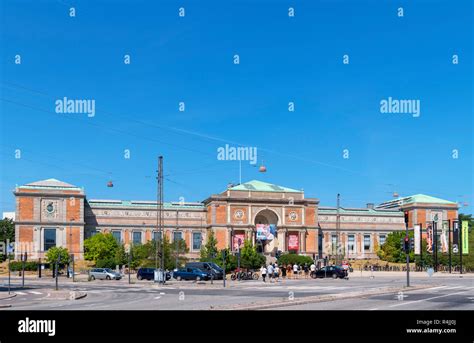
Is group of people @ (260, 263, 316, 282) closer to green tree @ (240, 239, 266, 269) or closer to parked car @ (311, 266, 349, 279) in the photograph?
parked car @ (311, 266, 349, 279)

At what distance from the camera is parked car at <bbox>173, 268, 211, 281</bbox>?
6731 centimetres

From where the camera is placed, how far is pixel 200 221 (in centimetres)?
14300

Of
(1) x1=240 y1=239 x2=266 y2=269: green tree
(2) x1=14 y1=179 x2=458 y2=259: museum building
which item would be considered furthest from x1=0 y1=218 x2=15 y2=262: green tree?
(1) x1=240 y1=239 x2=266 y2=269: green tree

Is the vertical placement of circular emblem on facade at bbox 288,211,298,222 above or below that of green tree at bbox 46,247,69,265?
above

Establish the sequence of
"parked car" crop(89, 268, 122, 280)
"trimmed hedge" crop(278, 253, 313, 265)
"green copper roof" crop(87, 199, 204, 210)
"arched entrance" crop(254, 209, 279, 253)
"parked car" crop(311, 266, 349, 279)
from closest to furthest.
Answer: "parked car" crop(311, 266, 349, 279) < "parked car" crop(89, 268, 122, 280) < "trimmed hedge" crop(278, 253, 313, 265) < "arched entrance" crop(254, 209, 279, 253) < "green copper roof" crop(87, 199, 204, 210)

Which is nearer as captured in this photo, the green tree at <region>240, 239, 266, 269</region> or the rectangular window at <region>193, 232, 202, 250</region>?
the green tree at <region>240, 239, 266, 269</region>

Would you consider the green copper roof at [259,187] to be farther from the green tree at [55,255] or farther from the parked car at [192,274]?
the parked car at [192,274]

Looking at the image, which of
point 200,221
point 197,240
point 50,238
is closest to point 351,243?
point 200,221

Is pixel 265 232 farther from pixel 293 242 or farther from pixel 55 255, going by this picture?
pixel 55 255

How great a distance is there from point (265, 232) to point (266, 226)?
1371 millimetres

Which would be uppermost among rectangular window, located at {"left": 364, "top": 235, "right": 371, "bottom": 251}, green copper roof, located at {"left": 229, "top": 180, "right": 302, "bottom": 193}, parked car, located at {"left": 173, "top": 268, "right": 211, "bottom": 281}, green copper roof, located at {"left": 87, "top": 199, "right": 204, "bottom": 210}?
green copper roof, located at {"left": 229, "top": 180, "right": 302, "bottom": 193}

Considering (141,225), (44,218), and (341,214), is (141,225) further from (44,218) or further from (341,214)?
(341,214)
